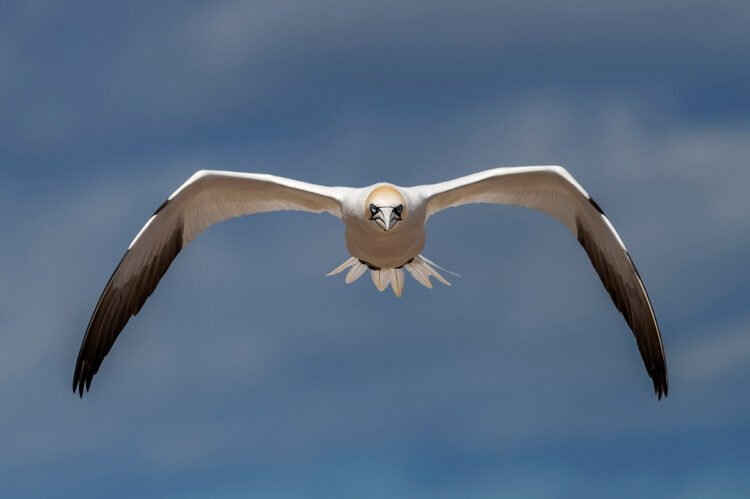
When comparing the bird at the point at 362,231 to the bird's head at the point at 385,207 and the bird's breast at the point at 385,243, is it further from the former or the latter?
the bird's head at the point at 385,207

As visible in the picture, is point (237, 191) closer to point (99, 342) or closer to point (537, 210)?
point (99, 342)

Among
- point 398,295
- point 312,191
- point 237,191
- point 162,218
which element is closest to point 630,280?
point 398,295

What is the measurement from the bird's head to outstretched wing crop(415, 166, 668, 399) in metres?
0.86

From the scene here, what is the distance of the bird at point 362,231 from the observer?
11.3m

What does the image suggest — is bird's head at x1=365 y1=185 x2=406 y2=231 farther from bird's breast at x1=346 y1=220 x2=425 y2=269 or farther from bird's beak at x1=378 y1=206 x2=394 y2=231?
bird's breast at x1=346 y1=220 x2=425 y2=269

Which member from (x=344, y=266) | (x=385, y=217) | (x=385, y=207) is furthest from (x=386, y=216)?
(x=344, y=266)

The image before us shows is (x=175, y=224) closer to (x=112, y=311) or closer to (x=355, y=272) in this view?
(x=112, y=311)

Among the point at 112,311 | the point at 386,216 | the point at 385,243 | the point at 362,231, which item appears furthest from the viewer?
the point at 112,311

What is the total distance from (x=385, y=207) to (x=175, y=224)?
383cm

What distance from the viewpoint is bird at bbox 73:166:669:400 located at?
11305 mm

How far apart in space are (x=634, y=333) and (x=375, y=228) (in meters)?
4.48

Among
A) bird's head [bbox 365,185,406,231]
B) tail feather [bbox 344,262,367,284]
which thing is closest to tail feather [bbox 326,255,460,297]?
tail feather [bbox 344,262,367,284]

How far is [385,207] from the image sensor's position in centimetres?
1010

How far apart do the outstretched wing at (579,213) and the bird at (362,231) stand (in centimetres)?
1
